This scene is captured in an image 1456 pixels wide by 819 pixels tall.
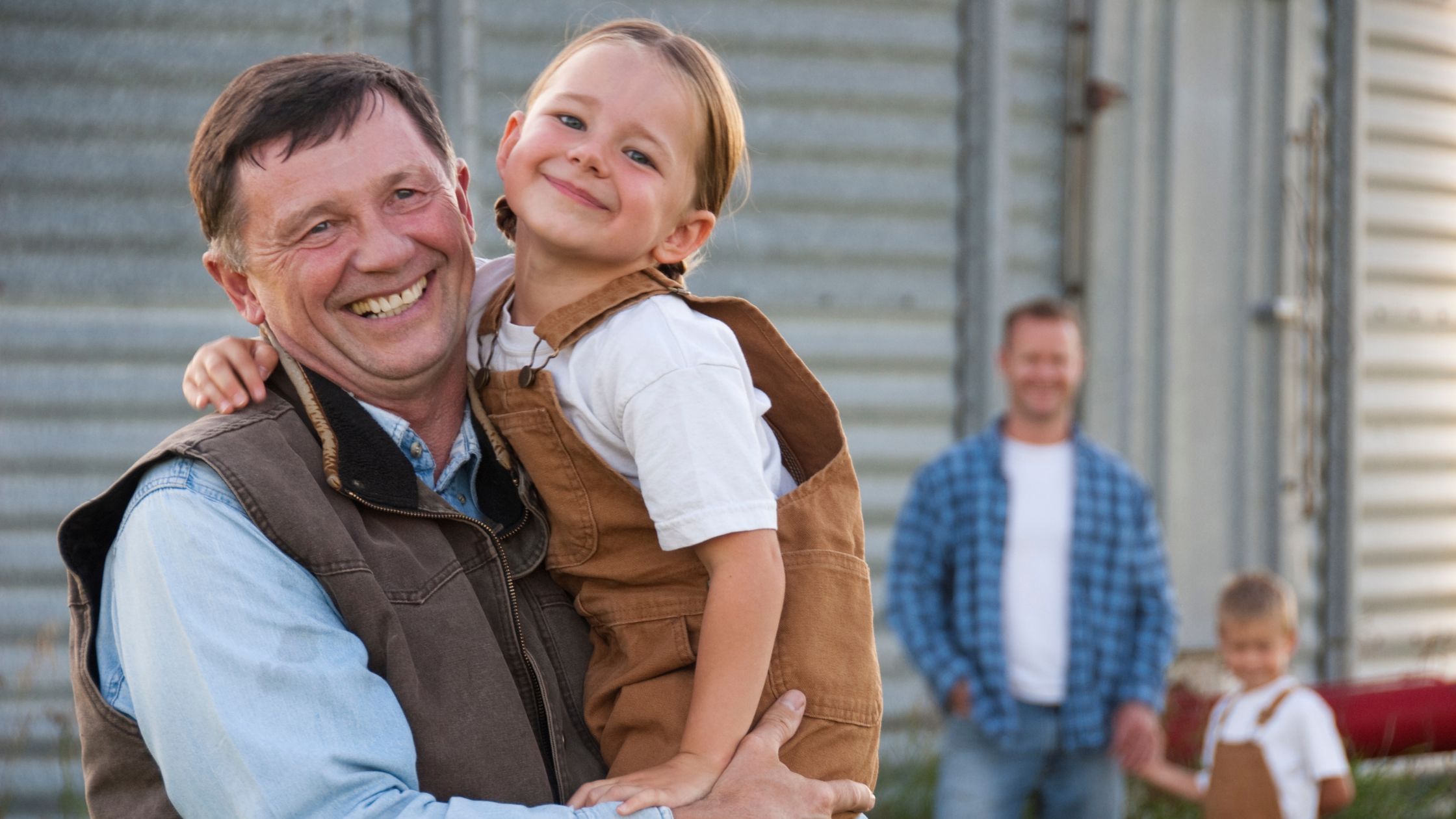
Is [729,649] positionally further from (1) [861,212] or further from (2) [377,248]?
(1) [861,212]

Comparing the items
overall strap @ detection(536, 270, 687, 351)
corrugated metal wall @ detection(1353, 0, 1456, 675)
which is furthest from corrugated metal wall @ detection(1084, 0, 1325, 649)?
overall strap @ detection(536, 270, 687, 351)

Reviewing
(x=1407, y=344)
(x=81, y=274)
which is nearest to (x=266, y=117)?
(x=81, y=274)

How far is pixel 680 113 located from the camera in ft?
6.54

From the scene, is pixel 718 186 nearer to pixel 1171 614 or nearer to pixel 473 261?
pixel 473 261

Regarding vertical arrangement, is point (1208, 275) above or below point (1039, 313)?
above

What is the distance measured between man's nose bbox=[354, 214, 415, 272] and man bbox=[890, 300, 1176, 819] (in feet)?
8.33

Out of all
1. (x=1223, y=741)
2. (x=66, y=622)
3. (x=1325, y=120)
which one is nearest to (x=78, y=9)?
(x=66, y=622)

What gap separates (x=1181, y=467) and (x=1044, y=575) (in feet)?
5.05

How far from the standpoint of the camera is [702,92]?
2020 millimetres

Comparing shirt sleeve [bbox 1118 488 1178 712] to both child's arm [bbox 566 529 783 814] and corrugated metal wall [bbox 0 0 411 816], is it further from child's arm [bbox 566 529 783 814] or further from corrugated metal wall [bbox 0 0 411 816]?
corrugated metal wall [bbox 0 0 411 816]

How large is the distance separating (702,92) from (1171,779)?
275 cm

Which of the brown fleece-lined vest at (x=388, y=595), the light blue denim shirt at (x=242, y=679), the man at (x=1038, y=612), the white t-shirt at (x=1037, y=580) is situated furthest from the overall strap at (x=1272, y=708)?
the light blue denim shirt at (x=242, y=679)

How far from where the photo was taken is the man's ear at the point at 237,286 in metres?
1.89

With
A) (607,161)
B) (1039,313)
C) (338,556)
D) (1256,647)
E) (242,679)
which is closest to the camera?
(242,679)
